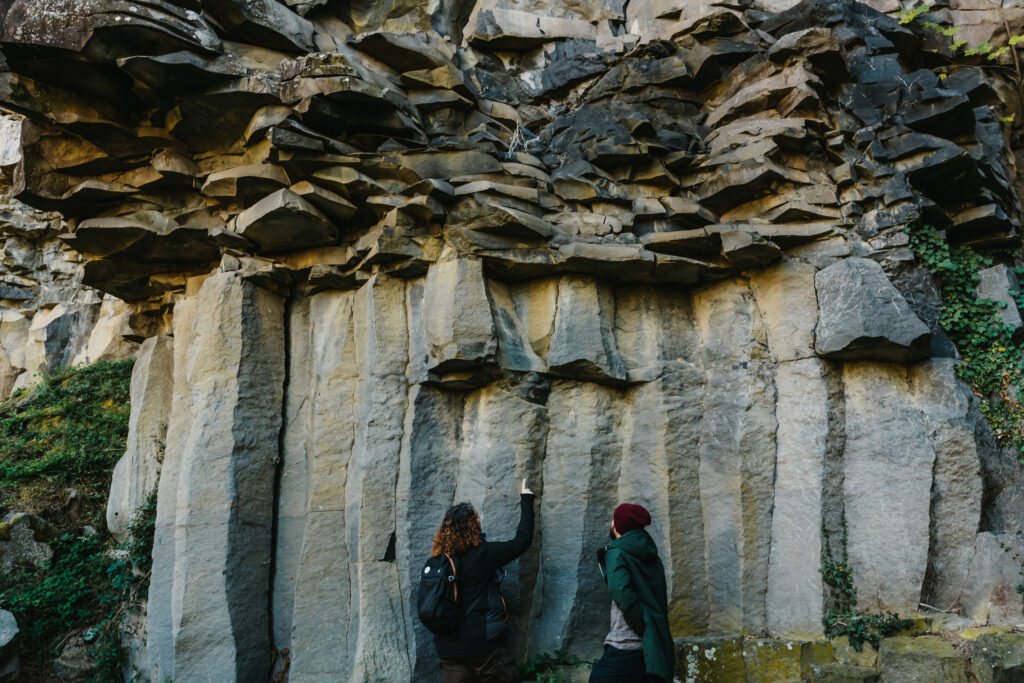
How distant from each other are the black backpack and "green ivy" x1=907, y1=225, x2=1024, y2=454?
18.4 feet

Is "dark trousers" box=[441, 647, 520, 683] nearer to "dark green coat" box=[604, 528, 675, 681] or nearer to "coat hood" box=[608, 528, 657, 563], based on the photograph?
"dark green coat" box=[604, 528, 675, 681]

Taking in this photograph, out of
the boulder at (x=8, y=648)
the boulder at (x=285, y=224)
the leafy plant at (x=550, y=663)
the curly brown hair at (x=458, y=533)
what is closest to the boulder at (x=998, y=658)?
the leafy plant at (x=550, y=663)

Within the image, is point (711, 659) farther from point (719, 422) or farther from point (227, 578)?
point (227, 578)

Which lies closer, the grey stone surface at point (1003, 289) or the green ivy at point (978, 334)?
the green ivy at point (978, 334)

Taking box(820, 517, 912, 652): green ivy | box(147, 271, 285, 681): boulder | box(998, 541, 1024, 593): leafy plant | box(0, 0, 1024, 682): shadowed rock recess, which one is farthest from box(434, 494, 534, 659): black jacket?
box(998, 541, 1024, 593): leafy plant

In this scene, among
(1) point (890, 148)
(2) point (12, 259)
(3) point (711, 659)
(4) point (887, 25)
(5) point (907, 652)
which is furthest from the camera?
(2) point (12, 259)

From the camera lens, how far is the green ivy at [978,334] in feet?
23.3

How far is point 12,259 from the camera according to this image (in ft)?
54.2

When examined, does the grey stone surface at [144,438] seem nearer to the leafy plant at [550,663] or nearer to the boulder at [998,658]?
the leafy plant at [550,663]

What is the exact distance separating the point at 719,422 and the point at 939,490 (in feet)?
7.10

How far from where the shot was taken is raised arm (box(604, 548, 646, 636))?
208 inches

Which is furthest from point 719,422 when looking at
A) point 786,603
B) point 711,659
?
point 711,659

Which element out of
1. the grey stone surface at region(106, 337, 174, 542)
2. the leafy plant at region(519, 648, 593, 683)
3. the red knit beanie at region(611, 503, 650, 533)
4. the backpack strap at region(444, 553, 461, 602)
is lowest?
the leafy plant at region(519, 648, 593, 683)

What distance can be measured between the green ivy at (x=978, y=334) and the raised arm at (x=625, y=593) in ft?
14.3
